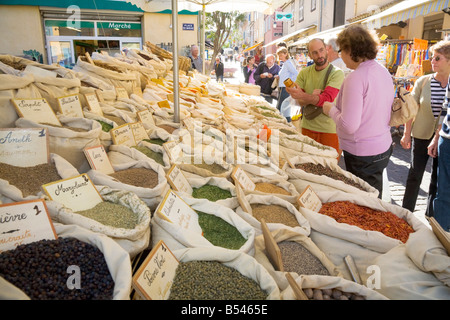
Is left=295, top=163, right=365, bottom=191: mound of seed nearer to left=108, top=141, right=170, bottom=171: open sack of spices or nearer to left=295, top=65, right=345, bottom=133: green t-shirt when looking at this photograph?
left=295, top=65, right=345, bottom=133: green t-shirt

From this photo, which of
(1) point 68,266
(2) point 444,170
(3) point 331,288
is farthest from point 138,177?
(2) point 444,170

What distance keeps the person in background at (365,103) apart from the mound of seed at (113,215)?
4.40ft

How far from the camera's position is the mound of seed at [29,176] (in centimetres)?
135

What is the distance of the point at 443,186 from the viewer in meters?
2.29

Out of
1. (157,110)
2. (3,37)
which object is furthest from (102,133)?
(3,37)

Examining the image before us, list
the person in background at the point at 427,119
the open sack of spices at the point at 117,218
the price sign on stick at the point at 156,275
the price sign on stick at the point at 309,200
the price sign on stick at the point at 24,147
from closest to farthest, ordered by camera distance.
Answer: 1. the price sign on stick at the point at 156,275
2. the open sack of spices at the point at 117,218
3. the price sign on stick at the point at 24,147
4. the price sign on stick at the point at 309,200
5. the person in background at the point at 427,119

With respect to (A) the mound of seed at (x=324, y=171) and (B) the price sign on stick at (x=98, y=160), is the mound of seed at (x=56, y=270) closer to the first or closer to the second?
(B) the price sign on stick at (x=98, y=160)

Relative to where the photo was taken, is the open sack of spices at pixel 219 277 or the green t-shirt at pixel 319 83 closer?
the open sack of spices at pixel 219 277

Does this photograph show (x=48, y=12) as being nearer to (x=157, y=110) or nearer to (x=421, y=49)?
(x=157, y=110)

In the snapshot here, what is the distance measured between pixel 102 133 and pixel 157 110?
0.97 meters

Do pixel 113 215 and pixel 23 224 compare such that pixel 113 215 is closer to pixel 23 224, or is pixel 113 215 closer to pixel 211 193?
pixel 23 224

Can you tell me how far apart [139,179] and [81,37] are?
8.11 meters

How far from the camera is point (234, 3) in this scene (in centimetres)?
546

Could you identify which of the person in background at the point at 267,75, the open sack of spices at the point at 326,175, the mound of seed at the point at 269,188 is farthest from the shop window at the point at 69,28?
the mound of seed at the point at 269,188
